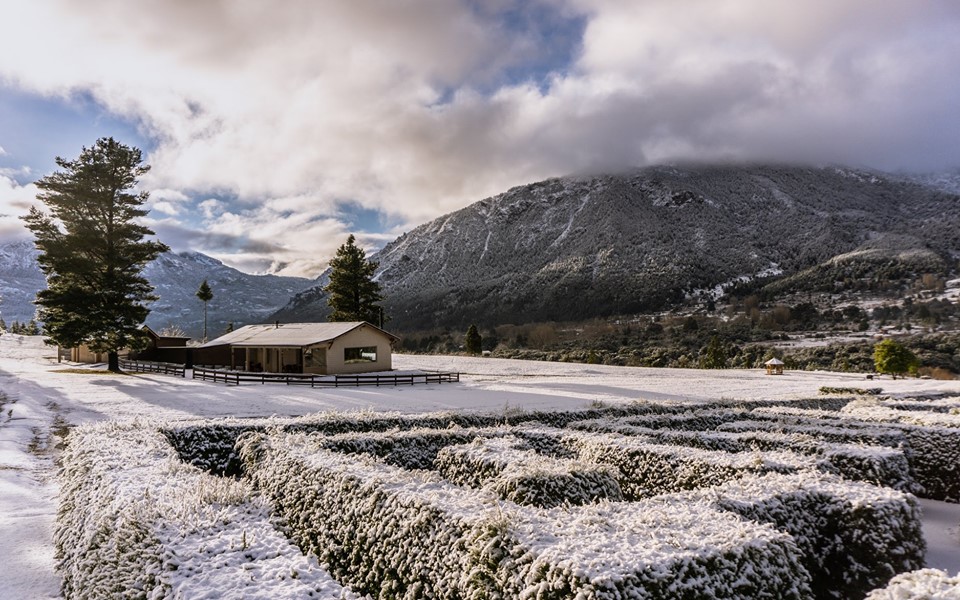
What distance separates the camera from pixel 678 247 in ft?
488

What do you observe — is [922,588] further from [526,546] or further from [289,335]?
[289,335]

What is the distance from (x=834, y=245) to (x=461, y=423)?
508ft

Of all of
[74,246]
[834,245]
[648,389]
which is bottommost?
[648,389]

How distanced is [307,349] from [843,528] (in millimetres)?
39074

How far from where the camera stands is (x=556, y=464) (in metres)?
8.86

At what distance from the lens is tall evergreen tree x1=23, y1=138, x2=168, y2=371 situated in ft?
122

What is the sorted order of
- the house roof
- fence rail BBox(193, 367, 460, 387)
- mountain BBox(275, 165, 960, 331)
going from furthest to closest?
1. mountain BBox(275, 165, 960, 331)
2. the house roof
3. fence rail BBox(193, 367, 460, 387)

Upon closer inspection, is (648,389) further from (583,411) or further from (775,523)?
(775,523)

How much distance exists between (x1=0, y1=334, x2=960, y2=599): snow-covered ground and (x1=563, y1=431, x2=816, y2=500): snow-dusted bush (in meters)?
2.89

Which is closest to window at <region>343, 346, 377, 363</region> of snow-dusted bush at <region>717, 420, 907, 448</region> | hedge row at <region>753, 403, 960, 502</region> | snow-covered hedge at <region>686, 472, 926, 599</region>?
snow-dusted bush at <region>717, 420, 907, 448</region>

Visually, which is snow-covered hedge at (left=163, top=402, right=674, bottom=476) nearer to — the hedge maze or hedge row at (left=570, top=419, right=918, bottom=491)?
the hedge maze

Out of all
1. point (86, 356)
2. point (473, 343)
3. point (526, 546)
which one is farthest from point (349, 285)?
point (526, 546)

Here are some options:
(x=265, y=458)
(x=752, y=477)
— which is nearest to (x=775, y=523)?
(x=752, y=477)

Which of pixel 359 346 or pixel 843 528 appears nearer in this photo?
pixel 843 528
